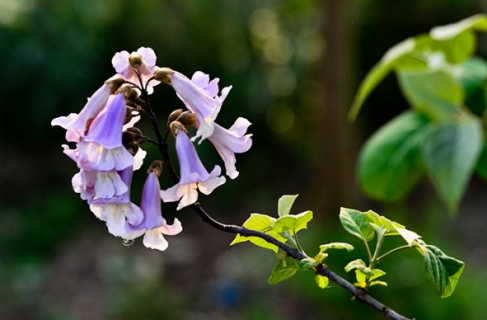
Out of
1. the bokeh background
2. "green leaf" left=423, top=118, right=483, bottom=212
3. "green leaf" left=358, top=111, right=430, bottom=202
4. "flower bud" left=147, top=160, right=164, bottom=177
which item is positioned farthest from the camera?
the bokeh background

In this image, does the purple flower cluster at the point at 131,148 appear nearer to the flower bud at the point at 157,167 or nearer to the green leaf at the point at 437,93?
the flower bud at the point at 157,167

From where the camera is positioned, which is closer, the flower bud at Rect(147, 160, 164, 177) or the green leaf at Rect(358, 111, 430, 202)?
the flower bud at Rect(147, 160, 164, 177)

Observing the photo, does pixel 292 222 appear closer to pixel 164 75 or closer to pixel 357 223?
pixel 357 223

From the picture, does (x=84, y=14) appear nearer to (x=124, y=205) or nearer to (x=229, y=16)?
(x=229, y=16)

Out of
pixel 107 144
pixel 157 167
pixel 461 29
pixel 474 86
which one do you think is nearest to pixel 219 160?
pixel 474 86

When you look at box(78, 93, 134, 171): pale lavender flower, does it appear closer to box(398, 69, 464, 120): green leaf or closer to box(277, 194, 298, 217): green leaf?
box(277, 194, 298, 217): green leaf

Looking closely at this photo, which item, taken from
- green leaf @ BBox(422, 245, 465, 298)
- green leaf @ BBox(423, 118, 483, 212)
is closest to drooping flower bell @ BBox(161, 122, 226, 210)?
green leaf @ BBox(422, 245, 465, 298)

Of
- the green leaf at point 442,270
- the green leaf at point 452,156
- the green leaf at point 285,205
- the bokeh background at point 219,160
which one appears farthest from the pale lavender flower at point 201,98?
the bokeh background at point 219,160
